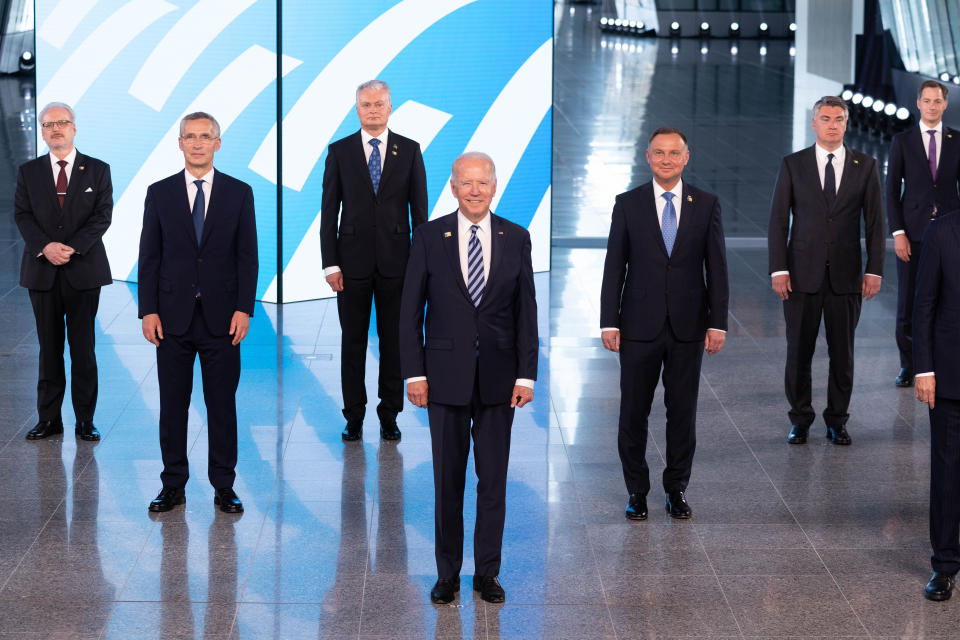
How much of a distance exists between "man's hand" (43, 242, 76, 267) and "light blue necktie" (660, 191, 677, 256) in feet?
10.2

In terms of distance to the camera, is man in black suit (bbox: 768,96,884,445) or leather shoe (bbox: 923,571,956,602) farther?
man in black suit (bbox: 768,96,884,445)

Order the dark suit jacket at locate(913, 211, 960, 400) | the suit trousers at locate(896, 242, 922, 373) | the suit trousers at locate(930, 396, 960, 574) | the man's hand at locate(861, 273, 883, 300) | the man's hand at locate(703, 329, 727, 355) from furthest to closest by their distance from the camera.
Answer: the suit trousers at locate(896, 242, 922, 373) → the man's hand at locate(861, 273, 883, 300) → the man's hand at locate(703, 329, 727, 355) → the suit trousers at locate(930, 396, 960, 574) → the dark suit jacket at locate(913, 211, 960, 400)

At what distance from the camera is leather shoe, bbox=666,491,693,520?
19.9ft

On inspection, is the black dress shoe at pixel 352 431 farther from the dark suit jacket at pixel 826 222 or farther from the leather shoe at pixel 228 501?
the dark suit jacket at pixel 826 222

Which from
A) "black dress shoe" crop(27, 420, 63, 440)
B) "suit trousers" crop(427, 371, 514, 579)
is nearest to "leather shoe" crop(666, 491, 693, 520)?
"suit trousers" crop(427, 371, 514, 579)

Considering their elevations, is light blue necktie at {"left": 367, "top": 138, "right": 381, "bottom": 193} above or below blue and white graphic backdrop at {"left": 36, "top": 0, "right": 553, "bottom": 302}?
below

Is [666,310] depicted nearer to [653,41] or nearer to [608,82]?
[608,82]

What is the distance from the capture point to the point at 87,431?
7074 millimetres

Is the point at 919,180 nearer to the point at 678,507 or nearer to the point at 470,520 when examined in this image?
the point at 678,507

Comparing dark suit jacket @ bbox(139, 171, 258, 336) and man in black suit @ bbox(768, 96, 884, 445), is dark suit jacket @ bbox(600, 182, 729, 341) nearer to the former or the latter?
man in black suit @ bbox(768, 96, 884, 445)

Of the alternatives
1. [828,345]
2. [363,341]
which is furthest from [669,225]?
[363,341]

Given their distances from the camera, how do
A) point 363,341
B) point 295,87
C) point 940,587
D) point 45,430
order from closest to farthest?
point 940,587 < point 45,430 < point 363,341 < point 295,87

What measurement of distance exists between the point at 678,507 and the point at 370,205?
2.34m

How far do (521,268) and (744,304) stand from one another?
585 cm
